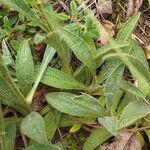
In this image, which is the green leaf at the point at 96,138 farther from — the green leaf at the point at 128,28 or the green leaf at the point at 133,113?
the green leaf at the point at 128,28

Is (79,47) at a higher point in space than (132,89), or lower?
higher

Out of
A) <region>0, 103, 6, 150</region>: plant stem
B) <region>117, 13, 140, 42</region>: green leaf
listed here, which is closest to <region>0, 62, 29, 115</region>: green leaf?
<region>0, 103, 6, 150</region>: plant stem

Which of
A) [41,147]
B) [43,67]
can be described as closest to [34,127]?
[41,147]

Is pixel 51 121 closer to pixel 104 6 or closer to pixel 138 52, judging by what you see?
pixel 138 52

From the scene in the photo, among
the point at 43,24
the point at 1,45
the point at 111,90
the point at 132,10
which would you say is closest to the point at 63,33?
the point at 43,24

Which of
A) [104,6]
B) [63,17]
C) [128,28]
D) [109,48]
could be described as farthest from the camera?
[104,6]

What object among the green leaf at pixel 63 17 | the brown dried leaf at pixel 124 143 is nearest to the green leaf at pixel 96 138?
the brown dried leaf at pixel 124 143

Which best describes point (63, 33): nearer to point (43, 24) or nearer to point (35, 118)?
point (43, 24)
